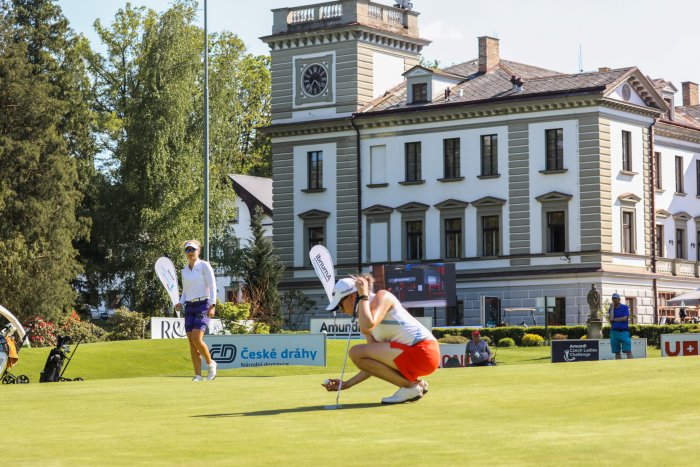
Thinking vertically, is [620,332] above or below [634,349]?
above

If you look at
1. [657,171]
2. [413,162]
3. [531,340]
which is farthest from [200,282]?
[657,171]

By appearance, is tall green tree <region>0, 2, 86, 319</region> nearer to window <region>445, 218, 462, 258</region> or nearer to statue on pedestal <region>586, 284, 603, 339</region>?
window <region>445, 218, 462, 258</region>

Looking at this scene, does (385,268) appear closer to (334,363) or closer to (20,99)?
(20,99)

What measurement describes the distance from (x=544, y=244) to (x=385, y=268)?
7.80 meters

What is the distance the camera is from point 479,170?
6950 cm

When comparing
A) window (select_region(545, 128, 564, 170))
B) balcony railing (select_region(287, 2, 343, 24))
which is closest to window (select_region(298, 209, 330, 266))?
balcony railing (select_region(287, 2, 343, 24))

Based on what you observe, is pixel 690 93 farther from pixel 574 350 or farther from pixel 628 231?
pixel 574 350

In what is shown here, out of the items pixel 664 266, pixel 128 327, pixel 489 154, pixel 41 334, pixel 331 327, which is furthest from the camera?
pixel 664 266

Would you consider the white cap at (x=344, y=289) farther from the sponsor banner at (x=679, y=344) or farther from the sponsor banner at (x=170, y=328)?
the sponsor banner at (x=170, y=328)

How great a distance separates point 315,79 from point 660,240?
64.2 ft

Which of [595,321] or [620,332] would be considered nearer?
[620,332]

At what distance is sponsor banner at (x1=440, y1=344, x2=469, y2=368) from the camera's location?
40.1 metres

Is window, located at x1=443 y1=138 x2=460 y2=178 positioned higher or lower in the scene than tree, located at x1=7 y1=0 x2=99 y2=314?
lower

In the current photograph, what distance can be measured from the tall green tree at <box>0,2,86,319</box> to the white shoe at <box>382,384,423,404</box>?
45355mm
